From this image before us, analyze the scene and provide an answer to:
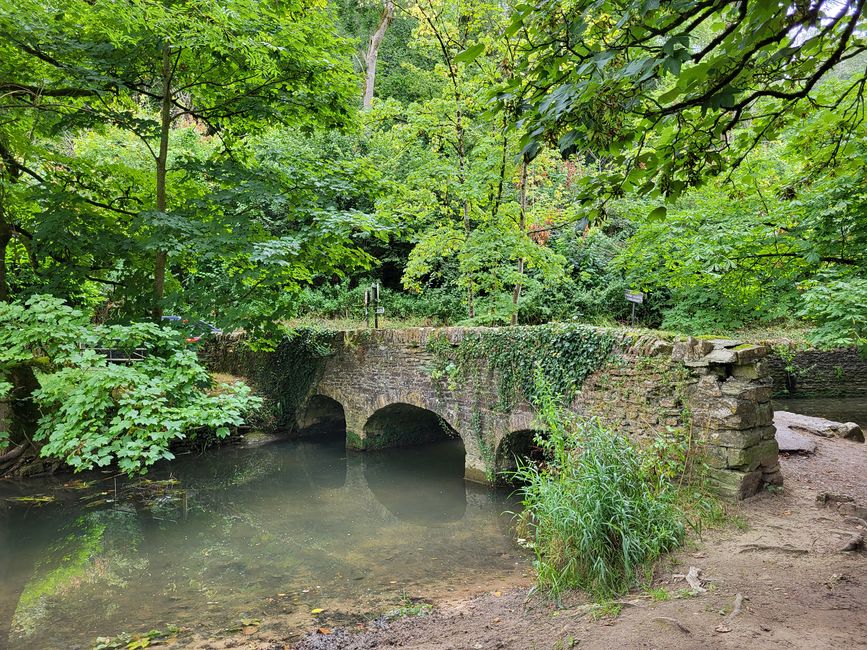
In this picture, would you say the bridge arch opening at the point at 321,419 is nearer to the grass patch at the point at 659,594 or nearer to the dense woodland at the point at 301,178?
the dense woodland at the point at 301,178

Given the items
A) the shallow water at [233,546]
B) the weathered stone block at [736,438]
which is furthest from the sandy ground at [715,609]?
the shallow water at [233,546]

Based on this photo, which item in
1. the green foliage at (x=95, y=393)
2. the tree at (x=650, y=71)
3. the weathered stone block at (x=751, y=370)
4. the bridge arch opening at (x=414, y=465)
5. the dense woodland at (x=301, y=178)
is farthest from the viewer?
the bridge arch opening at (x=414, y=465)

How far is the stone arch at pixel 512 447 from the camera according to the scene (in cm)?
837

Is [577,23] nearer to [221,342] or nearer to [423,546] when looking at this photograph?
[423,546]

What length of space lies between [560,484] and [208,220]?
506 centimetres

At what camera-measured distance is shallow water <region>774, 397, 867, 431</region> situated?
12.1 meters

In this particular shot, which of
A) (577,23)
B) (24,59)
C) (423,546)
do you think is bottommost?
(423,546)

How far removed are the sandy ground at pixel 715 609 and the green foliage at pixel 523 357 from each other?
232 centimetres

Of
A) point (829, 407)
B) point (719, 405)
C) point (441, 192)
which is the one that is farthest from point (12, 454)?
point (829, 407)

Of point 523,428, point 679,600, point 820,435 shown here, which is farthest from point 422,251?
point 679,600

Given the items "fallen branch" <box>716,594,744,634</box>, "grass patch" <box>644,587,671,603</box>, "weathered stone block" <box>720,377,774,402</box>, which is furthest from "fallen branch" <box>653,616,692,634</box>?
"weathered stone block" <box>720,377,774,402</box>

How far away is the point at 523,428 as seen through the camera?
7871 millimetres

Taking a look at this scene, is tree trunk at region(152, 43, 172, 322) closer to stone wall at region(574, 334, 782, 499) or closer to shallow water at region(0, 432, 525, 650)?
shallow water at region(0, 432, 525, 650)

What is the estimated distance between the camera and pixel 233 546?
6.82m
